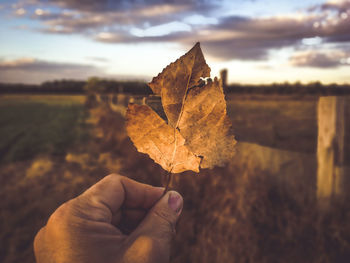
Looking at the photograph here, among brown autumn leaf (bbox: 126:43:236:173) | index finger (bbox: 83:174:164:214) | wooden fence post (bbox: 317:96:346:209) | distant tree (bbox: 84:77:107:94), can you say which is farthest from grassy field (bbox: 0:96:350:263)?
distant tree (bbox: 84:77:107:94)

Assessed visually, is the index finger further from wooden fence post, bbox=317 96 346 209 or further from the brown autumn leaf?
wooden fence post, bbox=317 96 346 209

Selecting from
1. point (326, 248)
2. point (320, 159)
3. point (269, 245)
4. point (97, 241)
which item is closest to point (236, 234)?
point (269, 245)

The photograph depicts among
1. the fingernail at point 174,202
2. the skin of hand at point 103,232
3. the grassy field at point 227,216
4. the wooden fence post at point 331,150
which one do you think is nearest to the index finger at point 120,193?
the skin of hand at point 103,232

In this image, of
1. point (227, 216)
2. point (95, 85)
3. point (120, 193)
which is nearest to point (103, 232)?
point (120, 193)

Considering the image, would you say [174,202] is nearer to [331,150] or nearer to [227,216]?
[227,216]

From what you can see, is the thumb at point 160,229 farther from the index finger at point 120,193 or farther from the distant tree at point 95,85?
the distant tree at point 95,85
